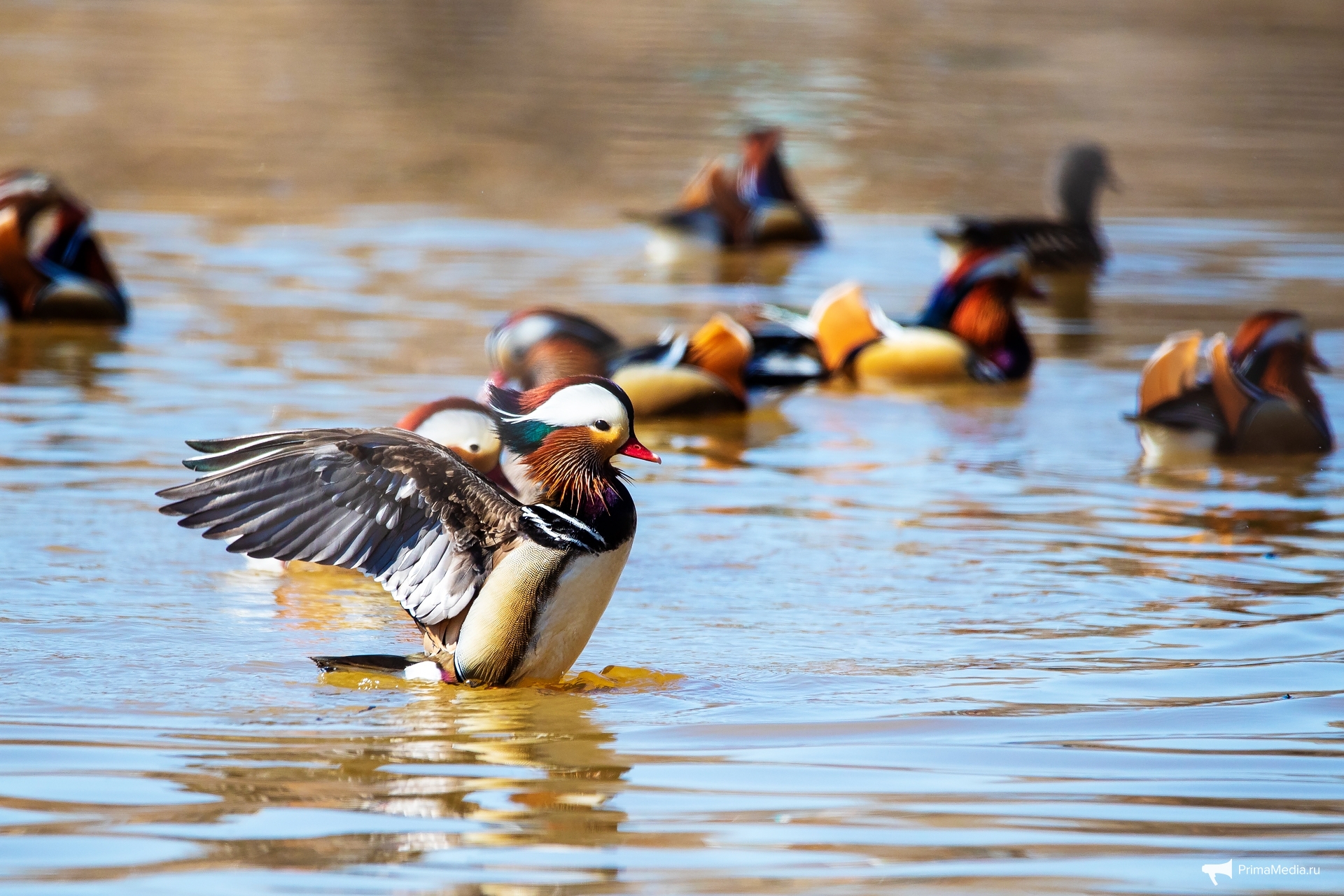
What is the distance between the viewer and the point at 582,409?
550cm

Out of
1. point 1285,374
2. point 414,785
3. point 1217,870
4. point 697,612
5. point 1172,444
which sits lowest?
point 1172,444

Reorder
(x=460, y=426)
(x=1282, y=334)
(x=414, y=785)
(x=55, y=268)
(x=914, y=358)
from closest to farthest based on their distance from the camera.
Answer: (x=414, y=785) → (x=460, y=426) → (x=1282, y=334) → (x=914, y=358) → (x=55, y=268)

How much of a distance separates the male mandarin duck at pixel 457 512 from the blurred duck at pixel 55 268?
691 centimetres

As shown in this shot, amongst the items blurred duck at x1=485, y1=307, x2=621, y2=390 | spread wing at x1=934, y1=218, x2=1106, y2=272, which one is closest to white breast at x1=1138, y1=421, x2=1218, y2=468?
blurred duck at x1=485, y1=307, x2=621, y2=390

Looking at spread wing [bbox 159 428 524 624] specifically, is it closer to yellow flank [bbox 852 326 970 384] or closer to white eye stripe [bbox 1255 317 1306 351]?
white eye stripe [bbox 1255 317 1306 351]

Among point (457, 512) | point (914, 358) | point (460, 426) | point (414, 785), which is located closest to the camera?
point (414, 785)

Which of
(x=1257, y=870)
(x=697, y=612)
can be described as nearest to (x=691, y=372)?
(x=697, y=612)

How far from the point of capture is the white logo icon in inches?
172

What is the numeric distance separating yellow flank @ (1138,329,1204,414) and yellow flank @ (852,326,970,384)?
2.13 meters

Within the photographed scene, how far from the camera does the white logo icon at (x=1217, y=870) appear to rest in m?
4.38

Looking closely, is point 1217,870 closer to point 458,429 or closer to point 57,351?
point 458,429

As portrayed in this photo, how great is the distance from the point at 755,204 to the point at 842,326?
4.49 meters

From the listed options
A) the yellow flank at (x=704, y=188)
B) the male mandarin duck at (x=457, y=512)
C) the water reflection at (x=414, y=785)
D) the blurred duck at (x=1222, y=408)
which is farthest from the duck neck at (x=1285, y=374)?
the yellow flank at (x=704, y=188)

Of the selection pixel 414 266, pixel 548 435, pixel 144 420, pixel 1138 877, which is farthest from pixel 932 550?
pixel 414 266
